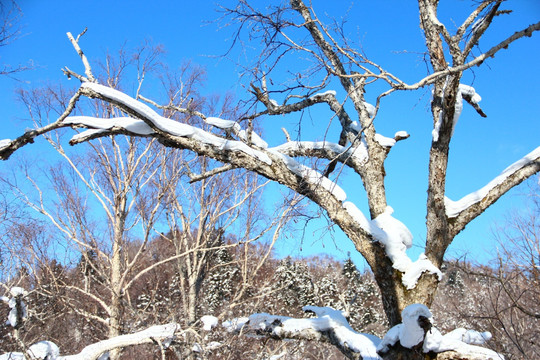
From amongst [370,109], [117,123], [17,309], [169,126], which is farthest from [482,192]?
[17,309]

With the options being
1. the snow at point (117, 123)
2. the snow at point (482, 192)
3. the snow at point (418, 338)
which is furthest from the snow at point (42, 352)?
the snow at point (482, 192)

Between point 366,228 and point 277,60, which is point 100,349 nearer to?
point 366,228

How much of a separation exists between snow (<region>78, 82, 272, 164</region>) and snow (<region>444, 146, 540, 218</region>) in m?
1.70

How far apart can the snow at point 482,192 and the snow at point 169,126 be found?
1700 mm

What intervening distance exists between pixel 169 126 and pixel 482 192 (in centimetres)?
284

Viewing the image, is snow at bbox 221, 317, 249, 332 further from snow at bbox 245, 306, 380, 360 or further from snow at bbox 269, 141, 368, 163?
snow at bbox 269, 141, 368, 163

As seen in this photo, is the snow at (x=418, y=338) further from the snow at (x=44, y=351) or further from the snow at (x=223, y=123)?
the snow at (x=44, y=351)

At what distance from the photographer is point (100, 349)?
511cm

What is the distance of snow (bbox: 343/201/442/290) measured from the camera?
3.37 m

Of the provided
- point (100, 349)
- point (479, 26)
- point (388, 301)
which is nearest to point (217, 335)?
point (100, 349)

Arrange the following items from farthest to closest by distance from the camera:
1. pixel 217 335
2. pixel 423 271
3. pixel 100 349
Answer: pixel 217 335, pixel 100 349, pixel 423 271

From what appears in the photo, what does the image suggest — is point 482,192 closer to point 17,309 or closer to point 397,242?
point 397,242

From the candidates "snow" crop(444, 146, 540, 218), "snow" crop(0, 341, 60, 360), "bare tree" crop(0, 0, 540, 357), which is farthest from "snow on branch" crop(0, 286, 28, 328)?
"snow" crop(444, 146, 540, 218)

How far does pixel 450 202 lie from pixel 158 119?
2.71m
